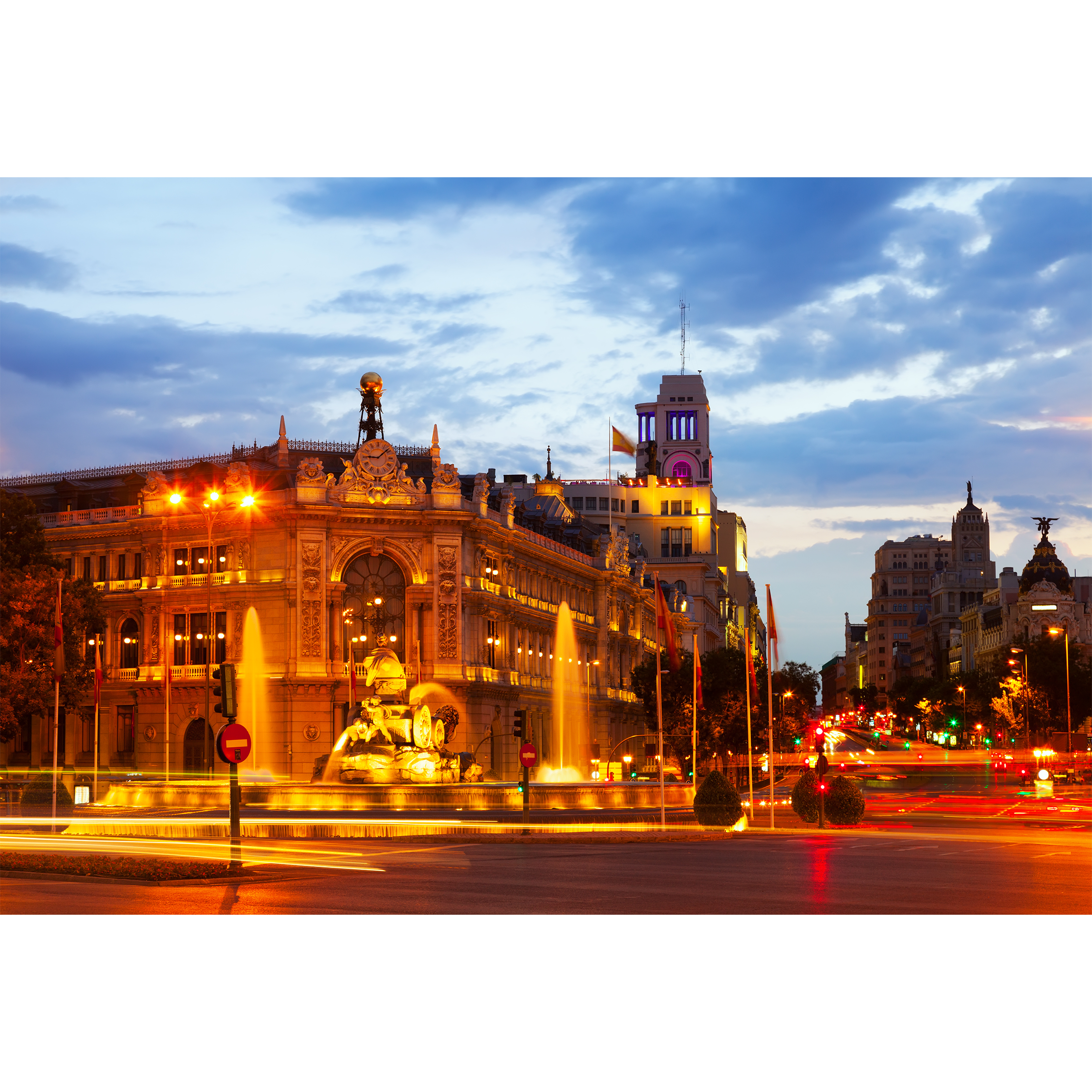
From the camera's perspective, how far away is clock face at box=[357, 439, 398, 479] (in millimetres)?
77625

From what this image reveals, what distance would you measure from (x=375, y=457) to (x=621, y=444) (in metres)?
60.0

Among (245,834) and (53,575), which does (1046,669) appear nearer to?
(53,575)

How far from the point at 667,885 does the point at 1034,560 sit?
174 metres

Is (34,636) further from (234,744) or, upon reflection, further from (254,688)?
(234,744)

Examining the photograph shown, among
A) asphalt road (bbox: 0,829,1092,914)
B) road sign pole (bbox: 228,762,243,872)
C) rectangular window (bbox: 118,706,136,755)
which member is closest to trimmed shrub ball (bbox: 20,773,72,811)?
rectangular window (bbox: 118,706,136,755)

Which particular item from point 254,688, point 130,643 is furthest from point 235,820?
point 130,643

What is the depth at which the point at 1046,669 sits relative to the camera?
12750cm

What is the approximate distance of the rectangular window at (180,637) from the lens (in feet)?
260

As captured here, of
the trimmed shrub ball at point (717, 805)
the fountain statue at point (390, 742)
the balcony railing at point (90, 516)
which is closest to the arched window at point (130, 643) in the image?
the balcony railing at point (90, 516)

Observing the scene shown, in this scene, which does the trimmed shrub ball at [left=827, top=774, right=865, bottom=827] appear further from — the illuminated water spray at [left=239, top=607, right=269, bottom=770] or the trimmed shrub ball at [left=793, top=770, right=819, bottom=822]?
the illuminated water spray at [left=239, top=607, right=269, bottom=770]

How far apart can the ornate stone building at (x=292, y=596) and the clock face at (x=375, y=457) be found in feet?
0.27

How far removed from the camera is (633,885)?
23469 mm

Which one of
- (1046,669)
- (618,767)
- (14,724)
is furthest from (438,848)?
(1046,669)

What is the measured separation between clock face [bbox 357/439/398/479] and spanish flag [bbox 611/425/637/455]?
55.9m
